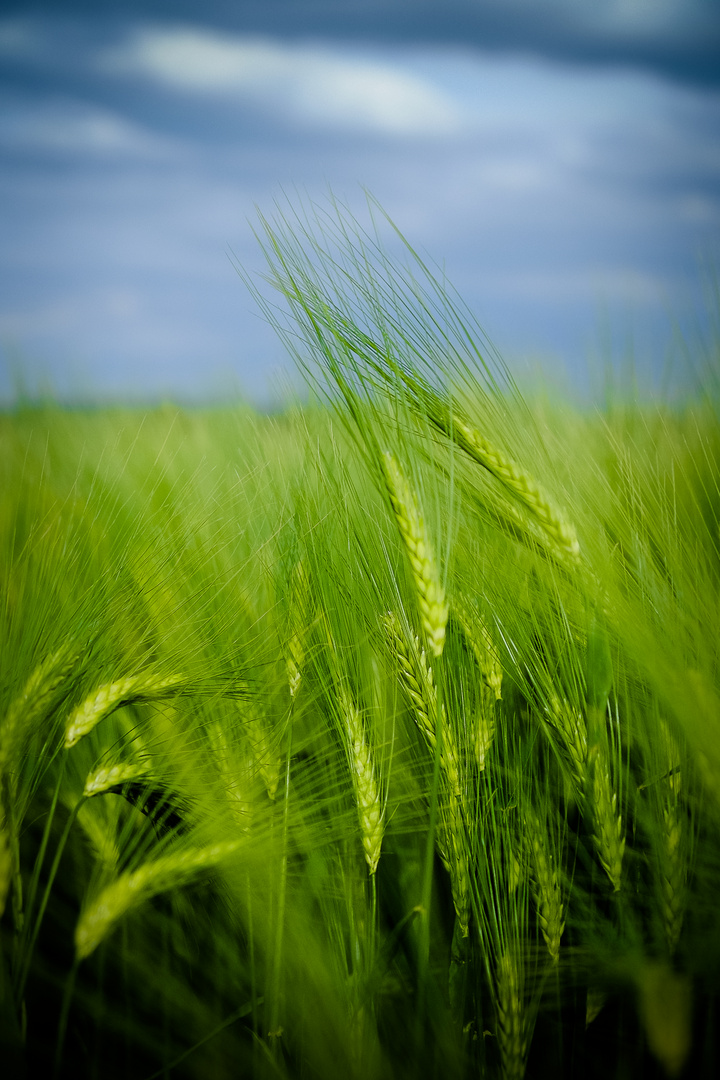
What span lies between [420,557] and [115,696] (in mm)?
317

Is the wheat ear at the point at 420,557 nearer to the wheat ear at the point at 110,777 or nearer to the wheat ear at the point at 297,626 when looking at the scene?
the wheat ear at the point at 297,626

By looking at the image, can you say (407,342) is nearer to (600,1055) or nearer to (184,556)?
(184,556)

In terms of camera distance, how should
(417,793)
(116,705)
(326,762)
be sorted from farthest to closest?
(326,762), (417,793), (116,705)

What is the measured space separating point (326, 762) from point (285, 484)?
37cm

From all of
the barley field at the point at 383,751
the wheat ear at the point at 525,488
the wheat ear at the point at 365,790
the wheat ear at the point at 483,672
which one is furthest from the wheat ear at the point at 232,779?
the wheat ear at the point at 525,488

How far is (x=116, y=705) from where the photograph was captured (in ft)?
2.00

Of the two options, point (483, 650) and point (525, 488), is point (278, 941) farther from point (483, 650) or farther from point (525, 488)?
point (525, 488)

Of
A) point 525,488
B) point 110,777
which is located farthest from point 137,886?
point 525,488

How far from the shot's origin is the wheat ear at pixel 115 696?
57cm

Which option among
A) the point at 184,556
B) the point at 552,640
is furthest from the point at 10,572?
the point at 552,640

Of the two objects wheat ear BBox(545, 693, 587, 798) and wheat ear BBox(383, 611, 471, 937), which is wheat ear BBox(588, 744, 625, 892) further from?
wheat ear BBox(383, 611, 471, 937)

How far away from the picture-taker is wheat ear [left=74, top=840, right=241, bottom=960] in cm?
50

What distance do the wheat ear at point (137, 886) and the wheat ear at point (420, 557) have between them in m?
0.28

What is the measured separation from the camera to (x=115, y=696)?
1.96 feet
